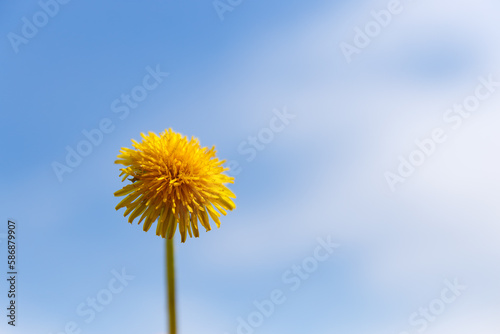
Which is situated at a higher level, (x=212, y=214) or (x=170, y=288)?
(x=212, y=214)

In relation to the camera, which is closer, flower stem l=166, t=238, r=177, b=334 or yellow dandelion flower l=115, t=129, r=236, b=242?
flower stem l=166, t=238, r=177, b=334

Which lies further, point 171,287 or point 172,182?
point 172,182

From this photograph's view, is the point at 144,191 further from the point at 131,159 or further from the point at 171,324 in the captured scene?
the point at 171,324

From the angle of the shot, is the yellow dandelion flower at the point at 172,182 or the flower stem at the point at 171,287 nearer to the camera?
the flower stem at the point at 171,287

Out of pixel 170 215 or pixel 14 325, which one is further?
pixel 14 325

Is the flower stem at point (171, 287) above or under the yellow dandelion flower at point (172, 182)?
under

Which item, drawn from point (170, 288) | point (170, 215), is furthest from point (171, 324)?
point (170, 215)

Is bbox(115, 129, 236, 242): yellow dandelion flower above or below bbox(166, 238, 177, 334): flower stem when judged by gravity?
above

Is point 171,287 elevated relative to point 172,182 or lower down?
lower down
